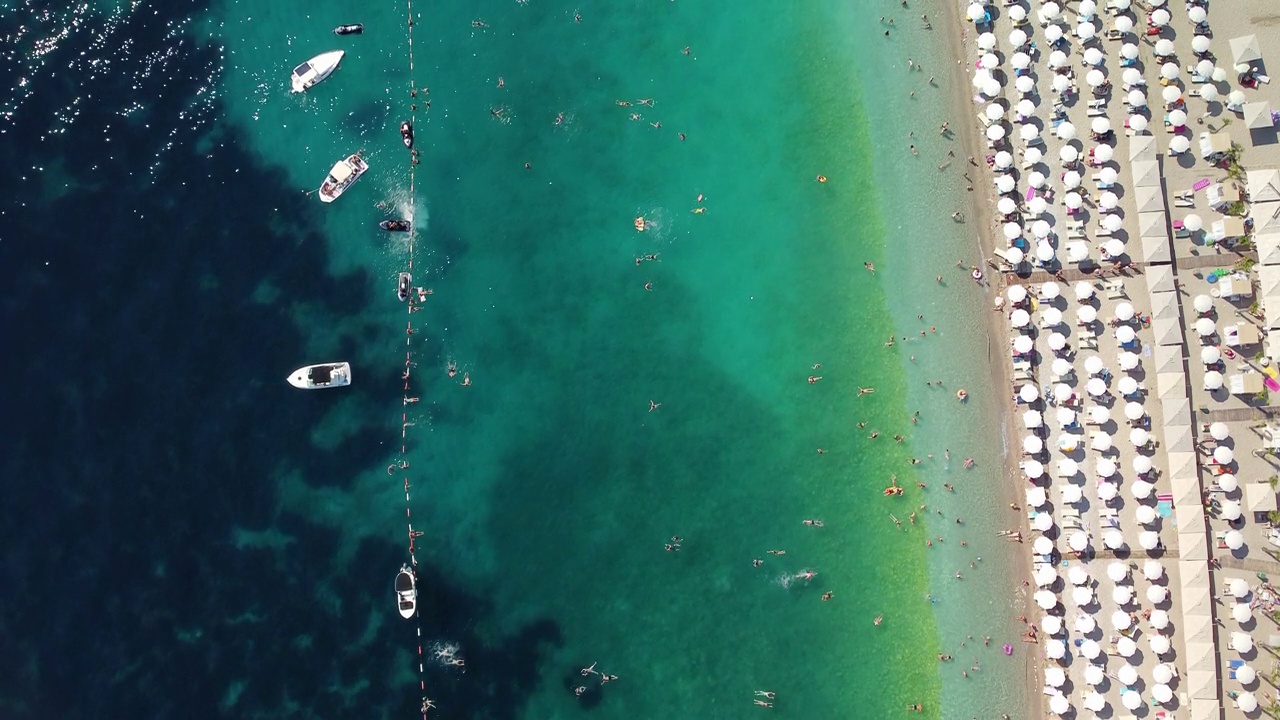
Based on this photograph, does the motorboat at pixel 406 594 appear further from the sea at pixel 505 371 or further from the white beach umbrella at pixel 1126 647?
the white beach umbrella at pixel 1126 647

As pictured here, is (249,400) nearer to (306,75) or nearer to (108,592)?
(108,592)

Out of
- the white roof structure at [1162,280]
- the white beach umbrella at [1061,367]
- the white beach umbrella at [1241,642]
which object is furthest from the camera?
the white beach umbrella at [1061,367]

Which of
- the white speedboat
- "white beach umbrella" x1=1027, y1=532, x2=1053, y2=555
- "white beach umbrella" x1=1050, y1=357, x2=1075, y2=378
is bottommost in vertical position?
"white beach umbrella" x1=1027, y1=532, x2=1053, y2=555

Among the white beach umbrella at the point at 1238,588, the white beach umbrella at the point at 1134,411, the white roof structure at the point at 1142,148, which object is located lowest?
the white beach umbrella at the point at 1238,588

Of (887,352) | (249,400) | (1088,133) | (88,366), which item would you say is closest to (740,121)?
(887,352)

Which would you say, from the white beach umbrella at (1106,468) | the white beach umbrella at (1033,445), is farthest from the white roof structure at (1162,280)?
the white beach umbrella at (1033,445)

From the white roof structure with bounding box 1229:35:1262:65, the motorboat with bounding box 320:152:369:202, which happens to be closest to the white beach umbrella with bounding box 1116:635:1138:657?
the white roof structure with bounding box 1229:35:1262:65

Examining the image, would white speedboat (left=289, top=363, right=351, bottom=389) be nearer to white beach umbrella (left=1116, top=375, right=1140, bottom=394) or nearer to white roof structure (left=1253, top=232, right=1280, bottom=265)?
white beach umbrella (left=1116, top=375, right=1140, bottom=394)
